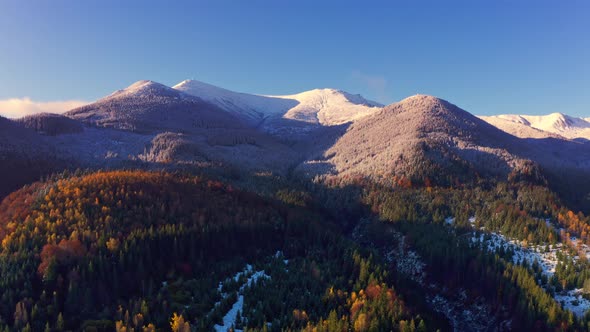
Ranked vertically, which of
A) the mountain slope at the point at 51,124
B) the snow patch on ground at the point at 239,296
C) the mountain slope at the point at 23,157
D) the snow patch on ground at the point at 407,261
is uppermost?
the mountain slope at the point at 51,124

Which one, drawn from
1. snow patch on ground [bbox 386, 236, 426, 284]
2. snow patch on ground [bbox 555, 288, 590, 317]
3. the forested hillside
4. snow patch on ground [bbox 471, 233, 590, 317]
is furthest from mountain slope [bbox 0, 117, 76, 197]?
snow patch on ground [bbox 555, 288, 590, 317]

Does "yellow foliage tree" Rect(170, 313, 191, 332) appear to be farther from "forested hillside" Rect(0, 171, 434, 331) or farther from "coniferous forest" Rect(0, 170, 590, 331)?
"coniferous forest" Rect(0, 170, 590, 331)

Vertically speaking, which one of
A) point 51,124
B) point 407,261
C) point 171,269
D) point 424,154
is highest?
point 424,154

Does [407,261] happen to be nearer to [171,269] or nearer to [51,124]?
[171,269]

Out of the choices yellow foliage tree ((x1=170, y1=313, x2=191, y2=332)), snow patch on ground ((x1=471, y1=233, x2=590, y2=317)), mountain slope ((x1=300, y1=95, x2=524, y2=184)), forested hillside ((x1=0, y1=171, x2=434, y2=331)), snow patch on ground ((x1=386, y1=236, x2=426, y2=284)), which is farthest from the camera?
mountain slope ((x1=300, y1=95, x2=524, y2=184))

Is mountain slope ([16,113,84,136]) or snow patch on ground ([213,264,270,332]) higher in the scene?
mountain slope ([16,113,84,136])

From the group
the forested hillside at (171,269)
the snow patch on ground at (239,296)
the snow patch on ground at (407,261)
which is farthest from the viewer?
the snow patch on ground at (407,261)

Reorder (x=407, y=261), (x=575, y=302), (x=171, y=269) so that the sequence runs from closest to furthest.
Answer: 1. (x=575, y=302)
2. (x=171, y=269)
3. (x=407, y=261)

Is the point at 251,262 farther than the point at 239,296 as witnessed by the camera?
Yes

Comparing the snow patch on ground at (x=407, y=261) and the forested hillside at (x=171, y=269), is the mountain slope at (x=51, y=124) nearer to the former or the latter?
the forested hillside at (x=171, y=269)

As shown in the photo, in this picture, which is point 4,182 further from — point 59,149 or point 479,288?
point 479,288

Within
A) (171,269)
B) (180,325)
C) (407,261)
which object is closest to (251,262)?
(171,269)

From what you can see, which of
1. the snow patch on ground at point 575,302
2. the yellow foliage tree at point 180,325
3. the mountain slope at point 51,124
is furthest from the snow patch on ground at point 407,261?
the mountain slope at point 51,124
